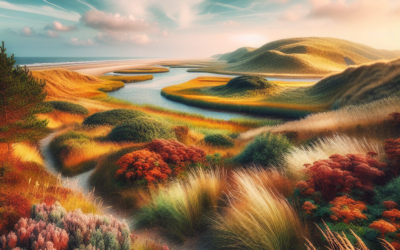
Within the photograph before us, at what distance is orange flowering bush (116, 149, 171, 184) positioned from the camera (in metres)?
6.39

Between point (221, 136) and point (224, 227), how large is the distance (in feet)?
28.6

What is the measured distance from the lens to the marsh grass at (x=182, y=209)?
15.8 feet

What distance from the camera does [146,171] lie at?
6.56 metres

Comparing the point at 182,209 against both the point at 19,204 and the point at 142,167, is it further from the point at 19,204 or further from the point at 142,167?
the point at 19,204

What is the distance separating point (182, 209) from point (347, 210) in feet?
9.90

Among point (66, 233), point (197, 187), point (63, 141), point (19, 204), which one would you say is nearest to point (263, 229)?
point (197, 187)

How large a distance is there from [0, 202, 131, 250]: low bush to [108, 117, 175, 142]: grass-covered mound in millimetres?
7091

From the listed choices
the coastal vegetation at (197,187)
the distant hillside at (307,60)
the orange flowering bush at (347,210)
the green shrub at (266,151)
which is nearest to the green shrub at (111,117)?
the coastal vegetation at (197,187)

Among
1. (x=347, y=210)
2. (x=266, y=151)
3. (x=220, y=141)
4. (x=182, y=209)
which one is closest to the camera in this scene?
(x=347, y=210)

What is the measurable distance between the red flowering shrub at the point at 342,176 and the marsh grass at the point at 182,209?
2.09 meters

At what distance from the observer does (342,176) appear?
4.26m

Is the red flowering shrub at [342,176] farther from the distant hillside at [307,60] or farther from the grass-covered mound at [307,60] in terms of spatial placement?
the distant hillside at [307,60]

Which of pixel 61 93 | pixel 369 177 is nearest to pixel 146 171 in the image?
pixel 369 177

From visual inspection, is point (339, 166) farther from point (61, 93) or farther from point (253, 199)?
point (61, 93)
